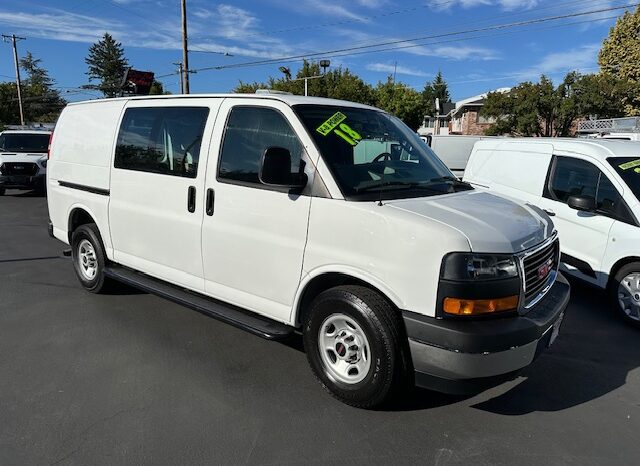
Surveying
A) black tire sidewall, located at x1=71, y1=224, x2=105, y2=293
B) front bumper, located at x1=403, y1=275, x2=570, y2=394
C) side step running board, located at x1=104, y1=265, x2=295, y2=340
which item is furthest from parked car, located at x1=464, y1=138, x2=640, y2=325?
black tire sidewall, located at x1=71, y1=224, x2=105, y2=293

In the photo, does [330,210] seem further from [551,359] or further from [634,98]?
[634,98]

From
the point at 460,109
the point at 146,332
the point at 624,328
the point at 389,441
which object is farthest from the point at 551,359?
the point at 460,109

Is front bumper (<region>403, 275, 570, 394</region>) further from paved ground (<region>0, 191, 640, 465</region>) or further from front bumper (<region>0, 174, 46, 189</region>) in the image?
front bumper (<region>0, 174, 46, 189</region>)

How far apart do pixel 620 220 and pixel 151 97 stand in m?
5.02

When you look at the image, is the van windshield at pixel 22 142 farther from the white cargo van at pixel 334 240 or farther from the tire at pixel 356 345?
the tire at pixel 356 345

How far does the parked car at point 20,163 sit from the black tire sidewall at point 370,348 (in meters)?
14.5

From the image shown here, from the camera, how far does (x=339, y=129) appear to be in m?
3.62

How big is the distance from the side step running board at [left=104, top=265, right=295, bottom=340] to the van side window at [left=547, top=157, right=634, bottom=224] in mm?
3934

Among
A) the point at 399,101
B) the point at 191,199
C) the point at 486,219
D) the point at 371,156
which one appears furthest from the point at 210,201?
the point at 399,101

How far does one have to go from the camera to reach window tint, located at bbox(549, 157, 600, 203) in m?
5.71

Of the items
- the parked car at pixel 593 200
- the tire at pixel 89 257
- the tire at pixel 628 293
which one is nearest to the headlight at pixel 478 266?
the parked car at pixel 593 200

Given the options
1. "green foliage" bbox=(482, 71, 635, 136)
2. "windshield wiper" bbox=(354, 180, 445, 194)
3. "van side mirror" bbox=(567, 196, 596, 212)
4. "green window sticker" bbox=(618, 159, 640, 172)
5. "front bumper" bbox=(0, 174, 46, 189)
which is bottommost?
"front bumper" bbox=(0, 174, 46, 189)

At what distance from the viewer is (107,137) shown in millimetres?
5023

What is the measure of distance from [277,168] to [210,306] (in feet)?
4.70
